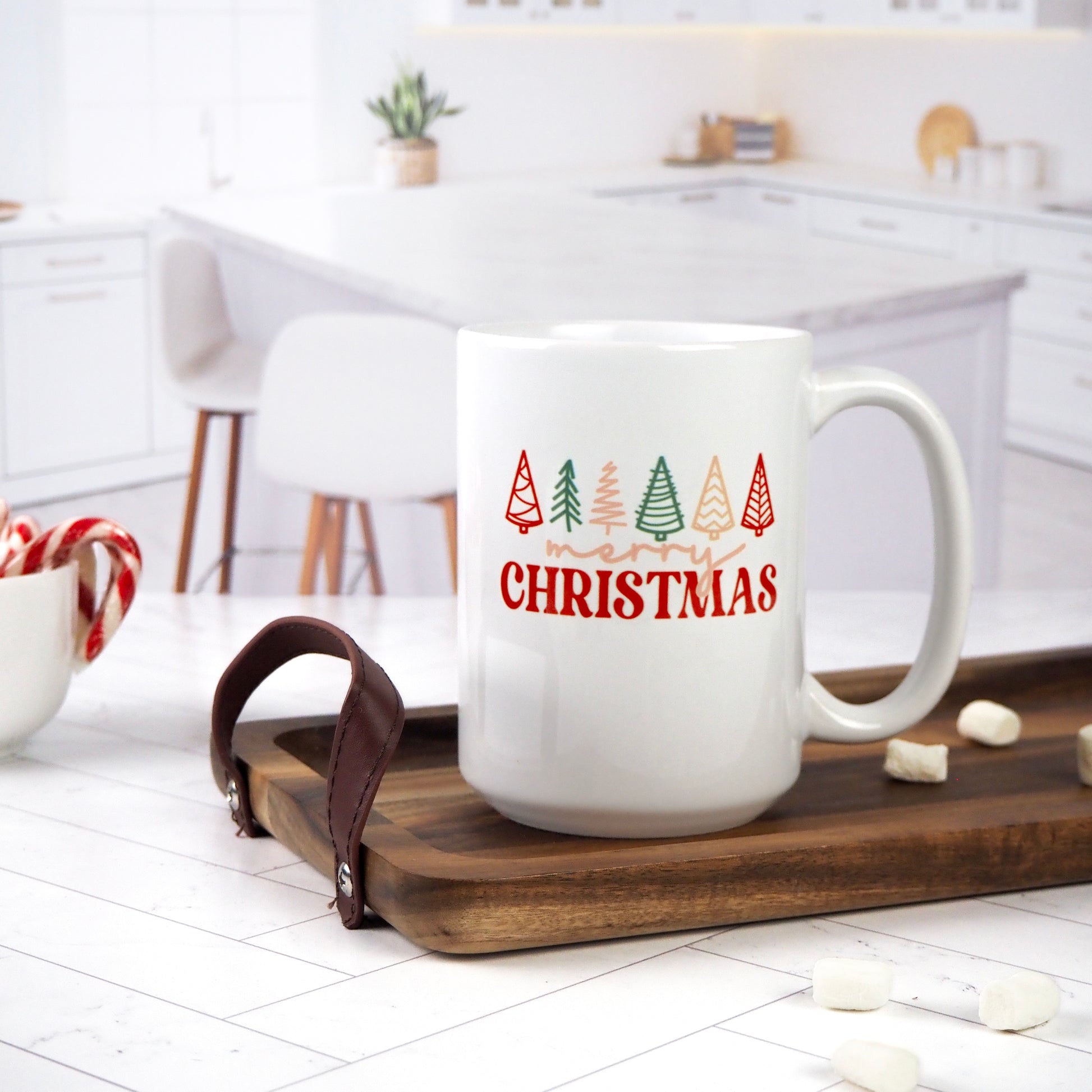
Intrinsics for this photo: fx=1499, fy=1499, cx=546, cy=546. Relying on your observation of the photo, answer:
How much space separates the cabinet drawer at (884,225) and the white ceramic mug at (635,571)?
503cm

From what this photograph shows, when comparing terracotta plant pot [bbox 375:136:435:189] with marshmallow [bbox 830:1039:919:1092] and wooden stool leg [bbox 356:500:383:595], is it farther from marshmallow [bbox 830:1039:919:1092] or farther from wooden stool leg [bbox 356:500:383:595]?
marshmallow [bbox 830:1039:919:1092]

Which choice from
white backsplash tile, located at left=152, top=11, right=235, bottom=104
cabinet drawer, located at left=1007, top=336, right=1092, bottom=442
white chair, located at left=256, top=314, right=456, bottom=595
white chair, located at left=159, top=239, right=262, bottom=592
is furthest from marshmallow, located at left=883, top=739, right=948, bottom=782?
white backsplash tile, located at left=152, top=11, right=235, bottom=104

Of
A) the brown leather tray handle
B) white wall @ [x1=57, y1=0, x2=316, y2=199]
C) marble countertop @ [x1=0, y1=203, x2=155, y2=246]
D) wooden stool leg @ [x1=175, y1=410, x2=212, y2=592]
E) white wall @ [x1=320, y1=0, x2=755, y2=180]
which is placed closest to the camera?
the brown leather tray handle

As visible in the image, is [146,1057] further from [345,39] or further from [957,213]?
[345,39]

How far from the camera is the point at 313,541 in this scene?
2479 mm

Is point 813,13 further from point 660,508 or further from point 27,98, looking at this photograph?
point 660,508

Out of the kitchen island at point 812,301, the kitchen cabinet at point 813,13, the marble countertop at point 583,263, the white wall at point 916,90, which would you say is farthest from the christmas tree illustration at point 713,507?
Result: the kitchen cabinet at point 813,13

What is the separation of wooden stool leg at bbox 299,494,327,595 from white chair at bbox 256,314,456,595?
46mm

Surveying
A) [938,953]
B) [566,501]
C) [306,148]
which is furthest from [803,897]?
[306,148]

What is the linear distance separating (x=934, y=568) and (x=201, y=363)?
8.62 ft

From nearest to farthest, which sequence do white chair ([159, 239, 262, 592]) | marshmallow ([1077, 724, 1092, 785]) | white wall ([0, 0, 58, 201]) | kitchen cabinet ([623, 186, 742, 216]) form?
1. marshmallow ([1077, 724, 1092, 785])
2. white chair ([159, 239, 262, 592])
3. white wall ([0, 0, 58, 201])
4. kitchen cabinet ([623, 186, 742, 216])

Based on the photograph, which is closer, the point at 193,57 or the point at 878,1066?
the point at 878,1066

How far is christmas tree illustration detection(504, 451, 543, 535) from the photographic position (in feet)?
1.83

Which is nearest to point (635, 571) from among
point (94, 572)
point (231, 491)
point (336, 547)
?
point (94, 572)
